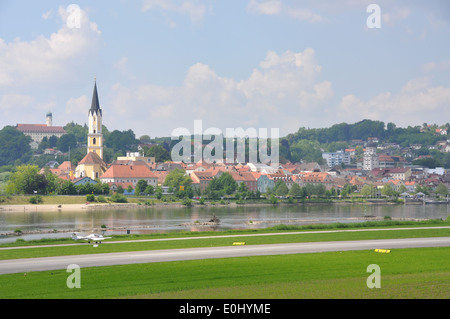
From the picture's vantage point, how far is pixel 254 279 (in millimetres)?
16203

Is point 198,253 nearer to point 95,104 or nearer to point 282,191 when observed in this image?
point 282,191

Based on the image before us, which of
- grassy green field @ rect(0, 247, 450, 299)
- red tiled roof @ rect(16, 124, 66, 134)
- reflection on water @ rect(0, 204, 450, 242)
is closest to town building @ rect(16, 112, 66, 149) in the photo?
red tiled roof @ rect(16, 124, 66, 134)

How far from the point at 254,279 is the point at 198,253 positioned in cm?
566

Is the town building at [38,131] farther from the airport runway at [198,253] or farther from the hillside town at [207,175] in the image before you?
the airport runway at [198,253]

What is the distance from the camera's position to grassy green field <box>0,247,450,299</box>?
46.9 feet

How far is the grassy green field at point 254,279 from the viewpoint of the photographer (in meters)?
14.3

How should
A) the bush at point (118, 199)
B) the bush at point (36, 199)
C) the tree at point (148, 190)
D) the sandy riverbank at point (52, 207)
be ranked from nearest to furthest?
1. the sandy riverbank at point (52, 207)
2. the bush at point (36, 199)
3. the bush at point (118, 199)
4. the tree at point (148, 190)

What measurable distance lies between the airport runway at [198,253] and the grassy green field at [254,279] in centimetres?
113

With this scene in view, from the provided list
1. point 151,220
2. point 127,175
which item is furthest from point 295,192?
point 151,220

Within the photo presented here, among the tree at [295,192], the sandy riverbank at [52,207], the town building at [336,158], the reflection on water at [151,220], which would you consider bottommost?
the reflection on water at [151,220]

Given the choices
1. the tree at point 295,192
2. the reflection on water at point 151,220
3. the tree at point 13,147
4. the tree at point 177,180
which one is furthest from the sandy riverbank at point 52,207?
the tree at point 13,147

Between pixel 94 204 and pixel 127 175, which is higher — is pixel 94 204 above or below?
below

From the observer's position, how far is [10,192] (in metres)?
75.8
